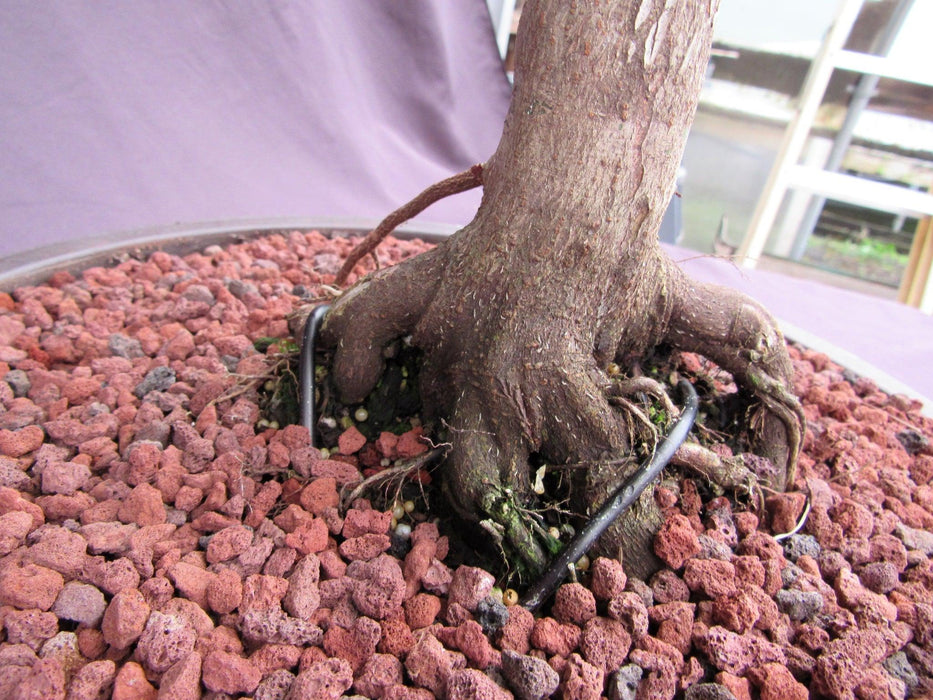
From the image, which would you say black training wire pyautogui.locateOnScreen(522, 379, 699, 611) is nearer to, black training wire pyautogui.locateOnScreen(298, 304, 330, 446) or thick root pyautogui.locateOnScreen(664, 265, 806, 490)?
thick root pyautogui.locateOnScreen(664, 265, 806, 490)

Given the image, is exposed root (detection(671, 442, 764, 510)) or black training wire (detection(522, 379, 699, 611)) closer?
black training wire (detection(522, 379, 699, 611))

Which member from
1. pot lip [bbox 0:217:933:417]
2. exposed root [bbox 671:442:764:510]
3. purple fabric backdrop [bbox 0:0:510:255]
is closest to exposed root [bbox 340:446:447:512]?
exposed root [bbox 671:442:764:510]

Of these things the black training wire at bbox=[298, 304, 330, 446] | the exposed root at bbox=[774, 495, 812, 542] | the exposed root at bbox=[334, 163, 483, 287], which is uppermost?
the exposed root at bbox=[334, 163, 483, 287]

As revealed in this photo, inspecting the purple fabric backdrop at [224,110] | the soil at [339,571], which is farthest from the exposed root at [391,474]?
the purple fabric backdrop at [224,110]

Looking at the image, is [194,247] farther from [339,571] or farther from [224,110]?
[339,571]

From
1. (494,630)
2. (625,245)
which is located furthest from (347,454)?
(625,245)

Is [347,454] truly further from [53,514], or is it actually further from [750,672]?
[750,672]

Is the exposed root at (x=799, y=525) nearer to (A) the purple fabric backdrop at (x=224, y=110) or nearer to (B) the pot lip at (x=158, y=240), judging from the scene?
(B) the pot lip at (x=158, y=240)
